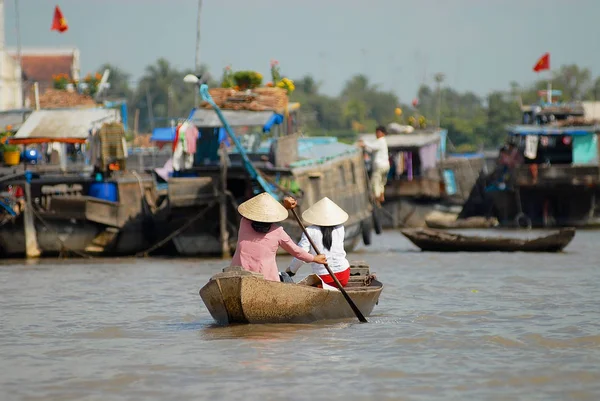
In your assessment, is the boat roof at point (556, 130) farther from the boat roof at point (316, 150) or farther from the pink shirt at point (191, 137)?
the pink shirt at point (191, 137)

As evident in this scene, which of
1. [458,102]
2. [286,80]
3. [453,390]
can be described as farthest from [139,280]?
[458,102]

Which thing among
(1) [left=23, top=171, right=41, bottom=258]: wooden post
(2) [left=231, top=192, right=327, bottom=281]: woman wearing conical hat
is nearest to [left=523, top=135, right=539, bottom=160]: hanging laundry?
(1) [left=23, top=171, right=41, bottom=258]: wooden post

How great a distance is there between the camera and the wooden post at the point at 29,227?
2148 cm

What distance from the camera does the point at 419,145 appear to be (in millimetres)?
34156

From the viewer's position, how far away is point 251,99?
73.0 feet

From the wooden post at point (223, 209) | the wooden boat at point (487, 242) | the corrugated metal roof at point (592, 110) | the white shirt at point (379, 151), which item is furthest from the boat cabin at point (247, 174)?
the corrugated metal roof at point (592, 110)

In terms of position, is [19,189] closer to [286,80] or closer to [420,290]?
[286,80]

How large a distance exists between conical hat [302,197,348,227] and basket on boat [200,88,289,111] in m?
10.2

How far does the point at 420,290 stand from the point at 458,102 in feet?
293

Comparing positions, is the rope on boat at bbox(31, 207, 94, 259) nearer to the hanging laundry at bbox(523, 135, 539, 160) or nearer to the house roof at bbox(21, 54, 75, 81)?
the hanging laundry at bbox(523, 135, 539, 160)

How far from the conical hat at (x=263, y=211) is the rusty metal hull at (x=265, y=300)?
1.88ft

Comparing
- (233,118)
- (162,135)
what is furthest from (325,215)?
(162,135)

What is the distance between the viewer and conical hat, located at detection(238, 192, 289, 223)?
11.0 metres

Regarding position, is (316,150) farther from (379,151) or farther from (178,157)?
(178,157)
